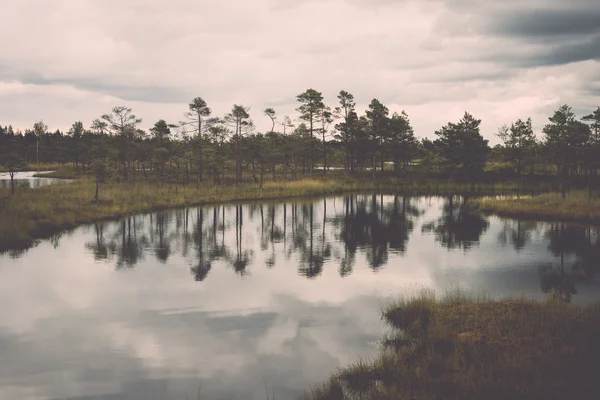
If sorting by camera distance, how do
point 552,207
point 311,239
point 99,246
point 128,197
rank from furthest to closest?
point 128,197 < point 552,207 < point 311,239 < point 99,246

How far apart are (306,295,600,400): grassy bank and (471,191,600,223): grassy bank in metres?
28.9

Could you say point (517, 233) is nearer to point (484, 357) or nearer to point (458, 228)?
point (458, 228)

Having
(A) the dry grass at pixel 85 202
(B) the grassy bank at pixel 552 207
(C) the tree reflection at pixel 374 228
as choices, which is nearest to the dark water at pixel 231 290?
(C) the tree reflection at pixel 374 228

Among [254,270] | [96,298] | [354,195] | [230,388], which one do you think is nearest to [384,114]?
[354,195]

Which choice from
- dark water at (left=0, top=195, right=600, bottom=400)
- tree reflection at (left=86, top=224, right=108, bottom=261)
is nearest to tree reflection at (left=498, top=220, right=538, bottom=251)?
dark water at (left=0, top=195, right=600, bottom=400)

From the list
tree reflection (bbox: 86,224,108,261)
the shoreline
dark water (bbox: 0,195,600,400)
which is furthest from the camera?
the shoreline

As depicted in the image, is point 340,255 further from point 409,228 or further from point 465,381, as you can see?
point 465,381

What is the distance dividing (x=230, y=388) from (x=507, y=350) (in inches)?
269

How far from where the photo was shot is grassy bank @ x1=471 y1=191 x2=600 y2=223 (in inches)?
1547

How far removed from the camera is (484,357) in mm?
10773

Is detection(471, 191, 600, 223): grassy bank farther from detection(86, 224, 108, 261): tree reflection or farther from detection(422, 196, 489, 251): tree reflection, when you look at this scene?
detection(86, 224, 108, 261): tree reflection

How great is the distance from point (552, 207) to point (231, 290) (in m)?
34.6

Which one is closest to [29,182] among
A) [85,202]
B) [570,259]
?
[85,202]

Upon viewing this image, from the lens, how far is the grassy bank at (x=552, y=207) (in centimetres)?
3928
